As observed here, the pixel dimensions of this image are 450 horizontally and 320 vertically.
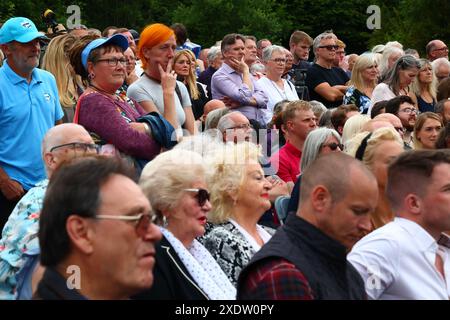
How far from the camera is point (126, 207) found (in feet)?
12.4

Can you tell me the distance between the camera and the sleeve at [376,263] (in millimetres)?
5047

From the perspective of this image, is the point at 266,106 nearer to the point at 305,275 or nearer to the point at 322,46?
the point at 322,46

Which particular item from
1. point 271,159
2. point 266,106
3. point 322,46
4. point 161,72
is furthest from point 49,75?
point 322,46

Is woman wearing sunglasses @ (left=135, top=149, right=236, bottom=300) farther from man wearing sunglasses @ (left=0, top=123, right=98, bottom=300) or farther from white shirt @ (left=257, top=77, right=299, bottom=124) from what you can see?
white shirt @ (left=257, top=77, right=299, bottom=124)

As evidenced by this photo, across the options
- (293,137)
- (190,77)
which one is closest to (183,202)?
(293,137)

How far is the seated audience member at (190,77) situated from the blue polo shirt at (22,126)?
11.6 feet

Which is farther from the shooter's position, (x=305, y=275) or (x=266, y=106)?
(x=266, y=106)

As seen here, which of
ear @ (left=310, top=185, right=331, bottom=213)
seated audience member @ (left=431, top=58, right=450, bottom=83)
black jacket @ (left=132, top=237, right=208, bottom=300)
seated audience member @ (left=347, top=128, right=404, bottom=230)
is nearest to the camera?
ear @ (left=310, top=185, right=331, bottom=213)

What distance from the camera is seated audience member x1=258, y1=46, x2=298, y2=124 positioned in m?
11.9

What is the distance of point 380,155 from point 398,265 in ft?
6.26

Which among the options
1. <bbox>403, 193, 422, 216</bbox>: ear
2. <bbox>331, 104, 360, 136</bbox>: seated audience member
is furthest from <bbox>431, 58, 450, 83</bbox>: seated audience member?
<bbox>403, 193, 422, 216</bbox>: ear
